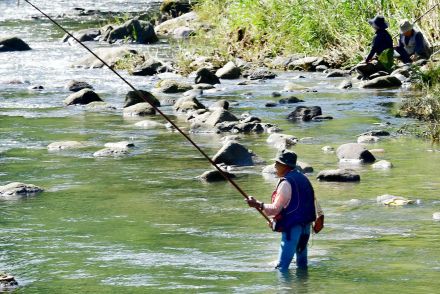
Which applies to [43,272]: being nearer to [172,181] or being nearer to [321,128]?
[172,181]

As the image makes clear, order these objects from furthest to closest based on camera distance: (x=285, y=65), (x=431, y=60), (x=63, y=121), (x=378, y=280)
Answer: (x=285, y=65) < (x=431, y=60) < (x=63, y=121) < (x=378, y=280)

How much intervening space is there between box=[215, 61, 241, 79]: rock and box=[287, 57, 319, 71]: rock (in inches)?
57.5

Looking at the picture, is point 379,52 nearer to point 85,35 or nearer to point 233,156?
point 233,156

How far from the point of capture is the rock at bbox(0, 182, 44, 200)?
14.2 metres

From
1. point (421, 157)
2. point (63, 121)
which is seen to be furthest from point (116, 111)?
point (421, 157)

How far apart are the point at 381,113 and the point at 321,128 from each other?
1.61m

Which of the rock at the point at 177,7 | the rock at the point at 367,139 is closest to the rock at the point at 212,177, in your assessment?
the rock at the point at 367,139

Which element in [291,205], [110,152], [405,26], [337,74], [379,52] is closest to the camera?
[291,205]

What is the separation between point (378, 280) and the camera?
9.91m

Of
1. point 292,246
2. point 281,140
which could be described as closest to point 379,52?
point 281,140

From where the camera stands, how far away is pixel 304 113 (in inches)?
794

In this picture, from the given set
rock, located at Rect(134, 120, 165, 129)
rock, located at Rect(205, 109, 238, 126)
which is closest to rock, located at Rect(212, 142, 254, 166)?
rock, located at Rect(205, 109, 238, 126)

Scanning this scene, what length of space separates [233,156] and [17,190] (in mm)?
3118

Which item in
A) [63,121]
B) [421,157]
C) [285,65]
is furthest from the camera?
[285,65]
